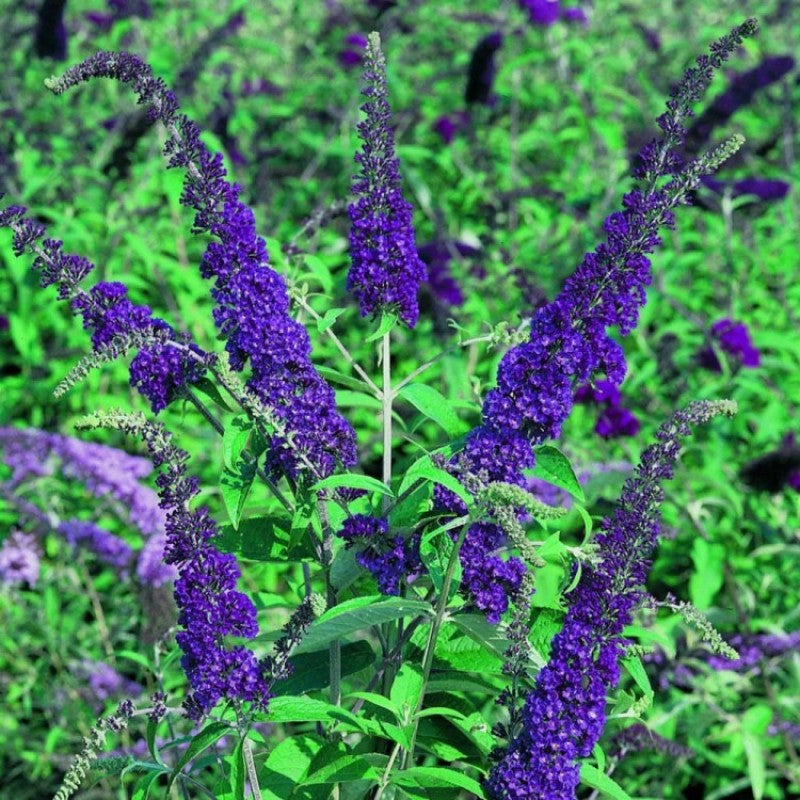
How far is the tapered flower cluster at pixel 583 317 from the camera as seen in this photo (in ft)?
6.67

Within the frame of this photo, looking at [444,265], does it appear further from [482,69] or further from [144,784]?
[144,784]

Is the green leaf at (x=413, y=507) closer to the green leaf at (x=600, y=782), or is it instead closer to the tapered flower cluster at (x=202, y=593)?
the tapered flower cluster at (x=202, y=593)

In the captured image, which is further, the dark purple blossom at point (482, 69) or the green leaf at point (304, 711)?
the dark purple blossom at point (482, 69)

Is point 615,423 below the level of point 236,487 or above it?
below

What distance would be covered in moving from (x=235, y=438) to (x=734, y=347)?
302 cm

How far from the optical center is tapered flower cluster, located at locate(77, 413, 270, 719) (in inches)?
77.2

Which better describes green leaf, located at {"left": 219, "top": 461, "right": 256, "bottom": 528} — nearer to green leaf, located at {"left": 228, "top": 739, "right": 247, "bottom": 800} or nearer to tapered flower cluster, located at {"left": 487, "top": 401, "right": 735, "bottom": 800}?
green leaf, located at {"left": 228, "top": 739, "right": 247, "bottom": 800}

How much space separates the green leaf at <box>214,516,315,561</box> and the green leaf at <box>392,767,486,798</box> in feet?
1.51

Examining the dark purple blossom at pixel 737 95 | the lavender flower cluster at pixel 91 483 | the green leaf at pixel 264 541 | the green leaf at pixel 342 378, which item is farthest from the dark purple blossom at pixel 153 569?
the dark purple blossom at pixel 737 95

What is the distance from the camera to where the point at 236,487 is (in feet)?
7.04

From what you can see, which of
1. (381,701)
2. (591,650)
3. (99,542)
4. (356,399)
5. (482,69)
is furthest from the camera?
(482,69)

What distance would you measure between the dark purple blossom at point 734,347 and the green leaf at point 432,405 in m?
2.57

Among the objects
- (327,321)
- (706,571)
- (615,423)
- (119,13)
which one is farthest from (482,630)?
(119,13)

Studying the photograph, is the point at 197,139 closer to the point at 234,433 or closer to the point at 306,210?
the point at 234,433
